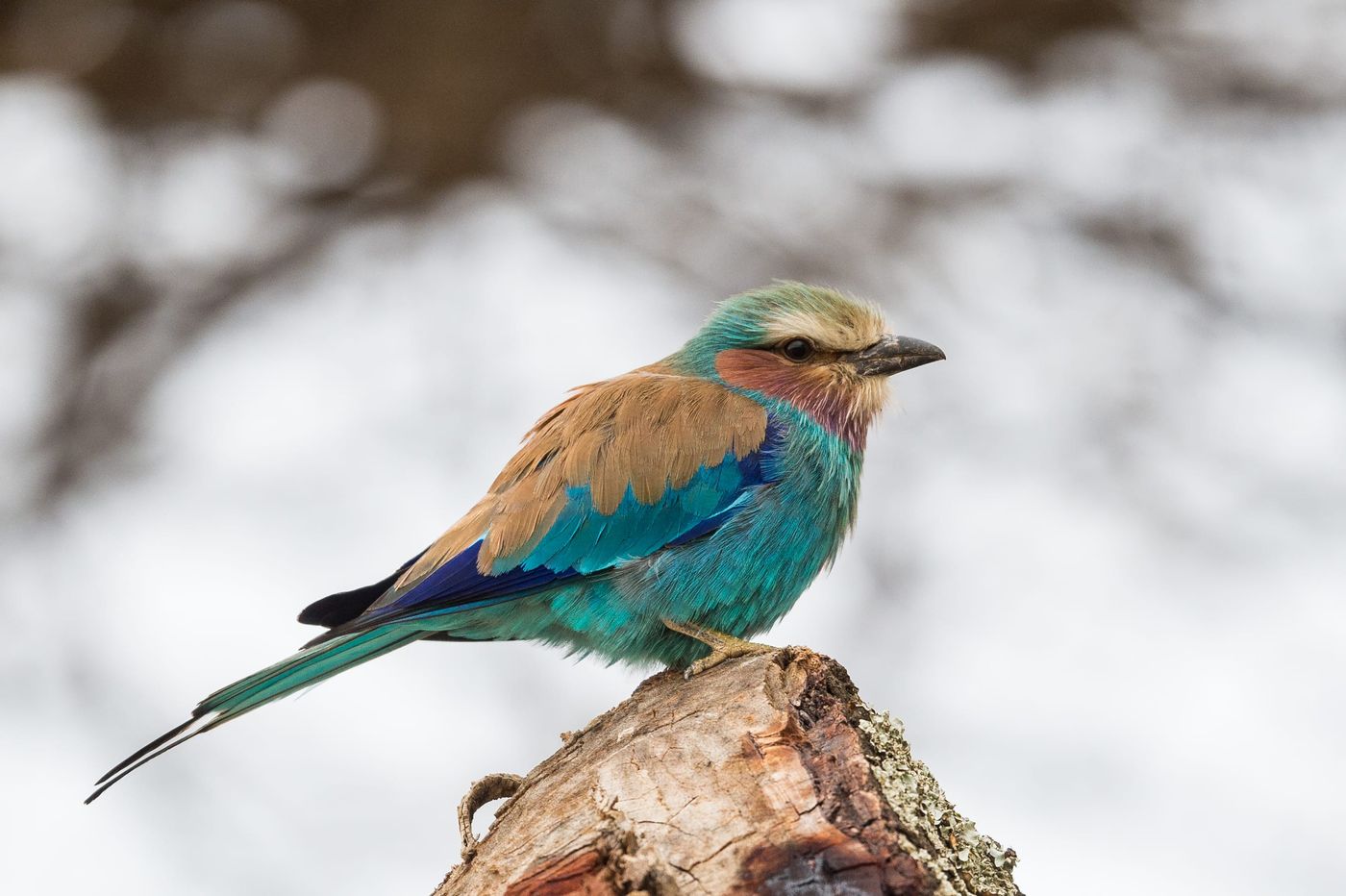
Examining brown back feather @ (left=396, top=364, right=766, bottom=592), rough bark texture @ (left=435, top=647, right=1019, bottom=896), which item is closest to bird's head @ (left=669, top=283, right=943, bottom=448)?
brown back feather @ (left=396, top=364, right=766, bottom=592)

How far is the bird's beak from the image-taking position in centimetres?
516

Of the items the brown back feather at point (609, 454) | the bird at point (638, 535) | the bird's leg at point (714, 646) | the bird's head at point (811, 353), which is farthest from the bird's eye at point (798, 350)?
the bird's leg at point (714, 646)

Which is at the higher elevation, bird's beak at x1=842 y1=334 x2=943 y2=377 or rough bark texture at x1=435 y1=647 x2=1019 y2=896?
bird's beak at x1=842 y1=334 x2=943 y2=377

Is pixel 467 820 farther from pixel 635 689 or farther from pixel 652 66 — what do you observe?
pixel 652 66

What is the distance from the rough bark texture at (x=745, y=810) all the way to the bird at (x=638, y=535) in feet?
2.51

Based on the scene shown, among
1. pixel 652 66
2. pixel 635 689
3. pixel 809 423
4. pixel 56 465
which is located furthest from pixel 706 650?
pixel 56 465

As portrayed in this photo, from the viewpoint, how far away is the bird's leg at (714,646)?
4.03 m

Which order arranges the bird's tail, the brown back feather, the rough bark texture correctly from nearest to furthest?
the rough bark texture < the bird's tail < the brown back feather

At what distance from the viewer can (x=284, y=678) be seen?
412cm

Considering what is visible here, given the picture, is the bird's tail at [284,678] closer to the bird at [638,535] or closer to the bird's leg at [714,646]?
the bird at [638,535]

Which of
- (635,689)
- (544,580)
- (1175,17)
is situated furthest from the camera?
(1175,17)

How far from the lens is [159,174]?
614cm

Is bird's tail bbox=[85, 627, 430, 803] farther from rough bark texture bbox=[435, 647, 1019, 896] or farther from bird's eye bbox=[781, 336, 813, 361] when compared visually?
bird's eye bbox=[781, 336, 813, 361]

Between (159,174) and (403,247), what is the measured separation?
3.57 feet
